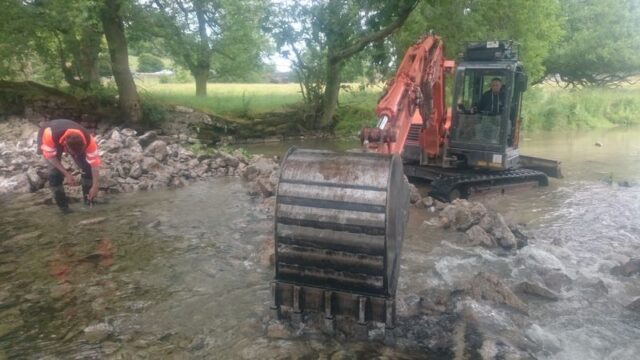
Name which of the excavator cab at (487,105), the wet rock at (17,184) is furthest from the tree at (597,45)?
the wet rock at (17,184)

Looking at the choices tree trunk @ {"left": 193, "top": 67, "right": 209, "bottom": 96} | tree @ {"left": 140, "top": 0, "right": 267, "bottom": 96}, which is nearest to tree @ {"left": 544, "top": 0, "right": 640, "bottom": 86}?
tree @ {"left": 140, "top": 0, "right": 267, "bottom": 96}

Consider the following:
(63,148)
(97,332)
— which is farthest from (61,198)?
(97,332)

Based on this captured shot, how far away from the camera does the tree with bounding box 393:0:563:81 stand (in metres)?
17.5

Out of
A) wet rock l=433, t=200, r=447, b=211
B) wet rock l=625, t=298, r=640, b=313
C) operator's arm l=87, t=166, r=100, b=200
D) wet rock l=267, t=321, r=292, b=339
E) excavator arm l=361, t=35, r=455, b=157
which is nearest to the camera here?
wet rock l=267, t=321, r=292, b=339

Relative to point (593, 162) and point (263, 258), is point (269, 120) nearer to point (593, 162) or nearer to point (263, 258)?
point (593, 162)

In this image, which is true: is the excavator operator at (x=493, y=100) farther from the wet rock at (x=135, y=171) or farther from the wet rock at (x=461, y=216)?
the wet rock at (x=135, y=171)

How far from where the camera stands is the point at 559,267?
21.1ft

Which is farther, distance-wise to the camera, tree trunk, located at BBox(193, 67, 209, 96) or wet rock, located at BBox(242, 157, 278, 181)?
tree trunk, located at BBox(193, 67, 209, 96)

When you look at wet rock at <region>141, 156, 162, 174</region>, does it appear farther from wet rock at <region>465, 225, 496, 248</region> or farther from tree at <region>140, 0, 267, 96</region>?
wet rock at <region>465, 225, 496, 248</region>

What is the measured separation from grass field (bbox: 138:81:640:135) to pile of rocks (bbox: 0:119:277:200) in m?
5.63

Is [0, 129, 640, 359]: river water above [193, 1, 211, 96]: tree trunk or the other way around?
the other way around

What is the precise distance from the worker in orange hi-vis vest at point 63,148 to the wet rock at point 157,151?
3298mm

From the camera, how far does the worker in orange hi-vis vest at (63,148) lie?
8.03 m

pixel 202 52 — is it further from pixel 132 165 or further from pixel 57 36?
pixel 132 165
